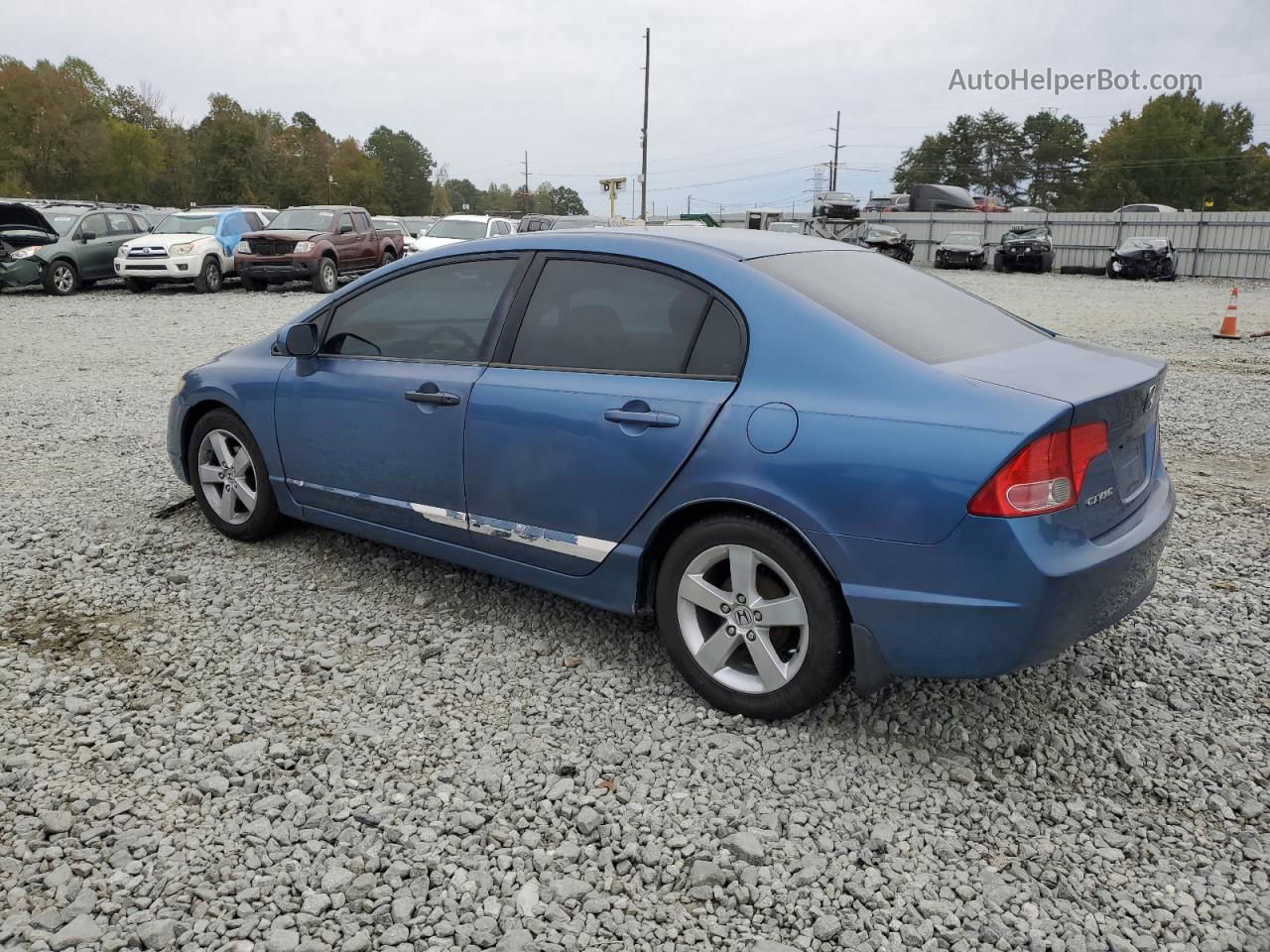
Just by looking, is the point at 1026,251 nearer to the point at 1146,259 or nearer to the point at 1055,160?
the point at 1146,259

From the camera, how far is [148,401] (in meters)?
8.53

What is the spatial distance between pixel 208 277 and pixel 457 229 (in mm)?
5235

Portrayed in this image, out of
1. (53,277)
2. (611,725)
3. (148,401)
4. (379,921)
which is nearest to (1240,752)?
(611,725)

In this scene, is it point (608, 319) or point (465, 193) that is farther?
point (465, 193)

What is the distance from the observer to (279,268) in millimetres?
18656

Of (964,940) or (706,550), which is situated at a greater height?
(706,550)

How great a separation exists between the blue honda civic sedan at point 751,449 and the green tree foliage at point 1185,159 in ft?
273

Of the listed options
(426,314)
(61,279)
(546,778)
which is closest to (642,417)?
(546,778)

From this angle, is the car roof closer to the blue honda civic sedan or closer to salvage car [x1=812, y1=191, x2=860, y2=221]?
the blue honda civic sedan

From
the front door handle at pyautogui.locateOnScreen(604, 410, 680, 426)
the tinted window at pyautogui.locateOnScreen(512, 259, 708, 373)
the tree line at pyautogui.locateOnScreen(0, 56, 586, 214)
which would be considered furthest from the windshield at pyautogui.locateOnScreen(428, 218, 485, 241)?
the tree line at pyautogui.locateOnScreen(0, 56, 586, 214)

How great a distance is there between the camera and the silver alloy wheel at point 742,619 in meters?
2.98

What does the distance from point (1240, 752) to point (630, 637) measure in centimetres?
211

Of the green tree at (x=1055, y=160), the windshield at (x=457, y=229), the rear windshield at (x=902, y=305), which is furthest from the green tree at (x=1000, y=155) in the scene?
the rear windshield at (x=902, y=305)

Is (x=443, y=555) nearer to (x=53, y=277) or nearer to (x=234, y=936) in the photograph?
(x=234, y=936)
